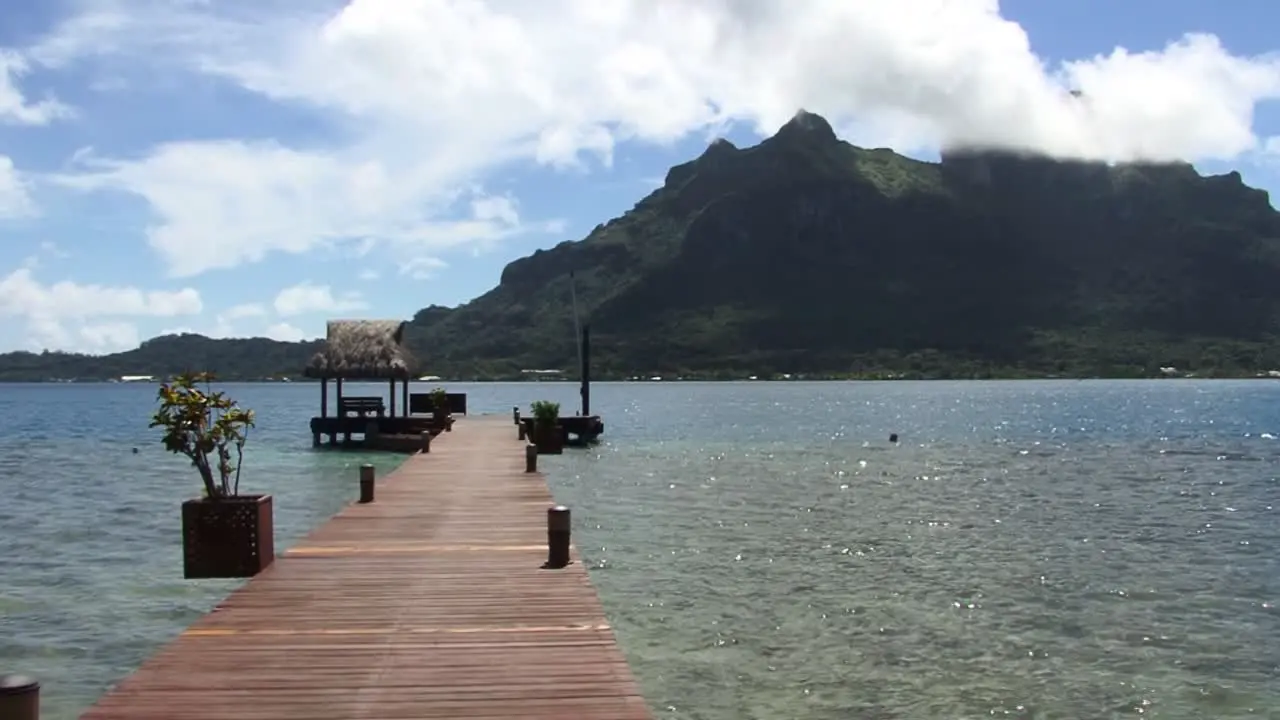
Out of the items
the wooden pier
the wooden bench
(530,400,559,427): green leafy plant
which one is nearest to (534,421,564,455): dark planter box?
(530,400,559,427): green leafy plant

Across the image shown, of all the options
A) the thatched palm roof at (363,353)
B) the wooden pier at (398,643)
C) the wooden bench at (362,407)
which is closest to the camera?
the wooden pier at (398,643)

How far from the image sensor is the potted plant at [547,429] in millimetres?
50156

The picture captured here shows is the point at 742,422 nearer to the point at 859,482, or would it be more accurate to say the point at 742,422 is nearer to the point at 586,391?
the point at 586,391

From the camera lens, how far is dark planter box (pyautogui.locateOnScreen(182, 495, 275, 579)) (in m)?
15.3

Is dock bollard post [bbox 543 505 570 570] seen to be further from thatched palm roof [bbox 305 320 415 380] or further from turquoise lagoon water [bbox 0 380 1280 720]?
thatched palm roof [bbox 305 320 415 380]

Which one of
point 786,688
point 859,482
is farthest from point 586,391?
point 786,688

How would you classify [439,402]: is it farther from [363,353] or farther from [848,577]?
[848,577]

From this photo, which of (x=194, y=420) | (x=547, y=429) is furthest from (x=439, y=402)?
(x=194, y=420)

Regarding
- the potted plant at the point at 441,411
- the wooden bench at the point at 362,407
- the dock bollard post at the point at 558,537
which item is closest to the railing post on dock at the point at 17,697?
the dock bollard post at the point at 558,537

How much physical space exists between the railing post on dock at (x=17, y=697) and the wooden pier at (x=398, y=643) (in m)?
1.68

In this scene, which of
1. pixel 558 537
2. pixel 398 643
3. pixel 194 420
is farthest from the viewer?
pixel 194 420

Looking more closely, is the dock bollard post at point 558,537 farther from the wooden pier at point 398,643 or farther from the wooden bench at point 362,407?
the wooden bench at point 362,407

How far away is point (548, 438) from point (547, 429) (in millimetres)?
401

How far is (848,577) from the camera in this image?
885 inches
